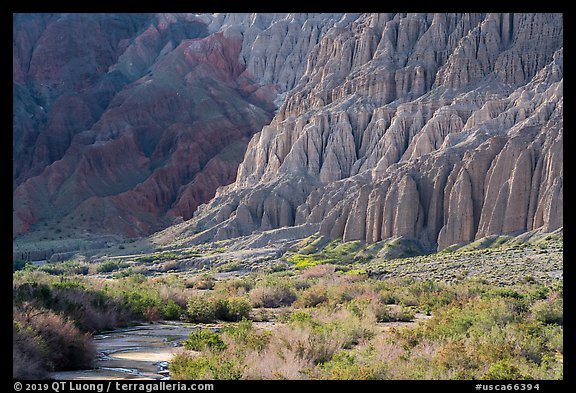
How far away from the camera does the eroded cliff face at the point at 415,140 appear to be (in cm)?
6962

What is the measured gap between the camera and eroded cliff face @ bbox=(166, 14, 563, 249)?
6962 centimetres

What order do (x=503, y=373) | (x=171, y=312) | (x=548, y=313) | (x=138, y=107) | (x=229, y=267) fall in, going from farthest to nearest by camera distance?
(x=138, y=107) < (x=229, y=267) < (x=171, y=312) < (x=548, y=313) < (x=503, y=373)

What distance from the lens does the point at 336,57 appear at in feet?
383

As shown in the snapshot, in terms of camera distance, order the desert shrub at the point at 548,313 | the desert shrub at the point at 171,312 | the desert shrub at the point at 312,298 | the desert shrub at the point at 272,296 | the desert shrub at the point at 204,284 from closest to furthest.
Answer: the desert shrub at the point at 548,313 < the desert shrub at the point at 171,312 < the desert shrub at the point at 312,298 < the desert shrub at the point at 272,296 < the desert shrub at the point at 204,284

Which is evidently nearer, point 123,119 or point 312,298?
point 312,298

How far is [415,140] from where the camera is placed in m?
87.5

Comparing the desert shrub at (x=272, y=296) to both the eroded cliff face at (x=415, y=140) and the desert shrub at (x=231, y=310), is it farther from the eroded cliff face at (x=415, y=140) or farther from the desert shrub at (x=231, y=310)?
the eroded cliff face at (x=415, y=140)

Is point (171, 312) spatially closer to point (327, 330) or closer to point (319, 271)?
point (327, 330)

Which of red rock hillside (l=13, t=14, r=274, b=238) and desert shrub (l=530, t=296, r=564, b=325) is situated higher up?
red rock hillside (l=13, t=14, r=274, b=238)

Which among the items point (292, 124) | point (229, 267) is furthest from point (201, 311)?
point (292, 124)

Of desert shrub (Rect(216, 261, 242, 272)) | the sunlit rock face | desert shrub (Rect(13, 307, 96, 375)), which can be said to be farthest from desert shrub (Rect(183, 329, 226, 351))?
desert shrub (Rect(216, 261, 242, 272))

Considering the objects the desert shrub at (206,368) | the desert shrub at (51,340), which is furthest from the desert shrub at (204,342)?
the desert shrub at (51,340)

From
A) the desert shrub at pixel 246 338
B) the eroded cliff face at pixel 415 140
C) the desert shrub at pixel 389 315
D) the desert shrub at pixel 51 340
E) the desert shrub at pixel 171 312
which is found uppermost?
the eroded cliff face at pixel 415 140

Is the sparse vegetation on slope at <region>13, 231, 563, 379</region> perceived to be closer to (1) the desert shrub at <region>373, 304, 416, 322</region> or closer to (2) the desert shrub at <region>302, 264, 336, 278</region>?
(1) the desert shrub at <region>373, 304, 416, 322</region>
